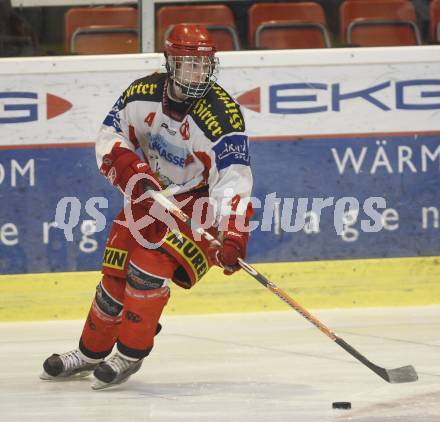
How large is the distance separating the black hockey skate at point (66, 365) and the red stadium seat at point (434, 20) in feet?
8.85

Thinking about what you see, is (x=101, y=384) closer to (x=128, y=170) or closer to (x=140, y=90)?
(x=128, y=170)

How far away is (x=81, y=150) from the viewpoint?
5652mm

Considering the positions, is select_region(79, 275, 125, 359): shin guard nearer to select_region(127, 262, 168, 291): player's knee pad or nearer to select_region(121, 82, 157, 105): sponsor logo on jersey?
select_region(127, 262, 168, 291): player's knee pad

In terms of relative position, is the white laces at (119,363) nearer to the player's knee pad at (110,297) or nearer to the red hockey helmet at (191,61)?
the player's knee pad at (110,297)

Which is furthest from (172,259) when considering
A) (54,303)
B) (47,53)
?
(47,53)

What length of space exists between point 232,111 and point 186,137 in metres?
0.18

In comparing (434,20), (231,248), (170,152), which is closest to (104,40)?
(434,20)

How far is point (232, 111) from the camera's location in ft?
13.4

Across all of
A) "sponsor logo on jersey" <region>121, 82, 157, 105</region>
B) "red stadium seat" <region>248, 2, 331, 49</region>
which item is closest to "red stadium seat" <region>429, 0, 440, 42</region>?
"red stadium seat" <region>248, 2, 331, 49</region>

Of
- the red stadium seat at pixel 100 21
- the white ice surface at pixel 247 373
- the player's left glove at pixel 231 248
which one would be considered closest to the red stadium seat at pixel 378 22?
the red stadium seat at pixel 100 21

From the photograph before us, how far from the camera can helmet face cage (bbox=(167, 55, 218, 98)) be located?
4.00m

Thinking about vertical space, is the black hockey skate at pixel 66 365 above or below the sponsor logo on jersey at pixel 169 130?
below

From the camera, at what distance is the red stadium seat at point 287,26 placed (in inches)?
238

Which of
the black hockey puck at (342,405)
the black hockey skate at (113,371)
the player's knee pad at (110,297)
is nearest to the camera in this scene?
the black hockey puck at (342,405)
